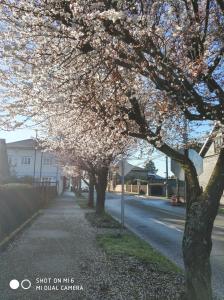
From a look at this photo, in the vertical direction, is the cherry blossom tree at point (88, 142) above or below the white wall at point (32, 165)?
below

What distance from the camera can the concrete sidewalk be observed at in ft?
21.1

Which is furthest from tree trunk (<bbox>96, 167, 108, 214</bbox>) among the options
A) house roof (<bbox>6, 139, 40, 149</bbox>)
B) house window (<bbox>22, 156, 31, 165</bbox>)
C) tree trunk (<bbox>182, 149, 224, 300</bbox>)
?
house window (<bbox>22, 156, 31, 165</bbox>)

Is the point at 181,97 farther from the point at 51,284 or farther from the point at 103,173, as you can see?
the point at 103,173

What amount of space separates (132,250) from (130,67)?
5961mm

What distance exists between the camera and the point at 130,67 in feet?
18.4

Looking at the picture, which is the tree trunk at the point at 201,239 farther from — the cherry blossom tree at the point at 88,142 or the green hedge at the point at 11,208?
the green hedge at the point at 11,208

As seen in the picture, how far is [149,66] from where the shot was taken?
541 cm

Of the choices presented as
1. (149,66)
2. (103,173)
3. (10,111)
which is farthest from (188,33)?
(103,173)

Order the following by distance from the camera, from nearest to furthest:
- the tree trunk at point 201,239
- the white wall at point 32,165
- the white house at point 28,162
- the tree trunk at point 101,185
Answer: the tree trunk at point 201,239 → the tree trunk at point 101,185 → the white wall at point 32,165 → the white house at point 28,162

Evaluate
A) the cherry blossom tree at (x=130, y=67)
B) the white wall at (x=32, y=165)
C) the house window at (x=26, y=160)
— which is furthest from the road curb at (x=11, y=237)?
the house window at (x=26, y=160)

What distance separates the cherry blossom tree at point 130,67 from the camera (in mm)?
5125

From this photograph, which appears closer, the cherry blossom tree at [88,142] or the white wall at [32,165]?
the cherry blossom tree at [88,142]
